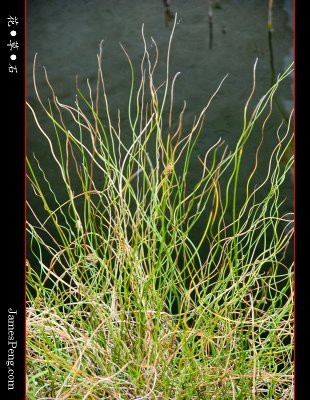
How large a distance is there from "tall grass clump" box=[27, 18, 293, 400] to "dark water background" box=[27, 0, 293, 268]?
0.09 feet

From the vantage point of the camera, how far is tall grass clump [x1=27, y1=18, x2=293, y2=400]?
4.27 feet

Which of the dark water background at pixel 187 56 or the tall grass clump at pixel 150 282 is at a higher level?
the dark water background at pixel 187 56

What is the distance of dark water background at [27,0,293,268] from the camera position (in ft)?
4.84

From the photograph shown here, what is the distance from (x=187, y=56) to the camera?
158 cm

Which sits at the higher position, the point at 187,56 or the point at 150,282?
the point at 187,56

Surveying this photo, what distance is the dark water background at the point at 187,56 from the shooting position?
4.84 feet

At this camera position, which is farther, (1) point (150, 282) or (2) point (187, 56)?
(2) point (187, 56)

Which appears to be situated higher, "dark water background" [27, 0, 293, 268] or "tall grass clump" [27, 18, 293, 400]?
"dark water background" [27, 0, 293, 268]

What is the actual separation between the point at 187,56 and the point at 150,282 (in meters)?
0.62

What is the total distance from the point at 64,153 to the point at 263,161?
0.53m

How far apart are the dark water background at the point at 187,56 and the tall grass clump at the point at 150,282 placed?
0.09 feet

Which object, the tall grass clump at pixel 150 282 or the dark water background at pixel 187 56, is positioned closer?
the tall grass clump at pixel 150 282

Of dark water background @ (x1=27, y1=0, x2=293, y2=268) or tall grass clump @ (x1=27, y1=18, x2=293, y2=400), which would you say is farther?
dark water background @ (x1=27, y1=0, x2=293, y2=268)
